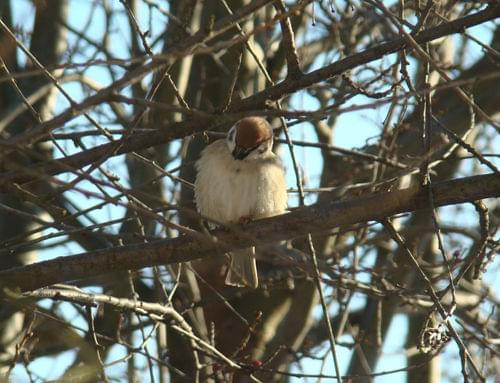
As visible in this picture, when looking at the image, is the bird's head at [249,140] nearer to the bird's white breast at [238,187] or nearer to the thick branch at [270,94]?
the bird's white breast at [238,187]

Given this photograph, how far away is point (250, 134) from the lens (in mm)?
5250

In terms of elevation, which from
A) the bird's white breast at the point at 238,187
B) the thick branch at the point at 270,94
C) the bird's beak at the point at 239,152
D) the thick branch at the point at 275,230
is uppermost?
the bird's beak at the point at 239,152

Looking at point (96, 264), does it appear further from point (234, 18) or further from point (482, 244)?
point (482, 244)

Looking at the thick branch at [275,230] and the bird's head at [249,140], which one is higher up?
the bird's head at [249,140]

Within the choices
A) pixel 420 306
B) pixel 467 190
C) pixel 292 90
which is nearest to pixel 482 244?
pixel 467 190

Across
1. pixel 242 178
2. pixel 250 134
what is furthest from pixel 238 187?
pixel 250 134

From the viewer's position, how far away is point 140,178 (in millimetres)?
6766

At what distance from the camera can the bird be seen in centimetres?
521

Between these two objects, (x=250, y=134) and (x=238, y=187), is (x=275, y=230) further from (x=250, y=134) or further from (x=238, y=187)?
(x=250, y=134)

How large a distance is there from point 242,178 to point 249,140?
0.23 m

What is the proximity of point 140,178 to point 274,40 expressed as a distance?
170cm

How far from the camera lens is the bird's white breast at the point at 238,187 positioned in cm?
521

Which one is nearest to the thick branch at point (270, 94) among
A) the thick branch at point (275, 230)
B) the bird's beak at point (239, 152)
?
the thick branch at point (275, 230)

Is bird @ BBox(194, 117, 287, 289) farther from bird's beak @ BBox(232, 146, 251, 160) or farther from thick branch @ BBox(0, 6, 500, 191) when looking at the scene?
thick branch @ BBox(0, 6, 500, 191)
